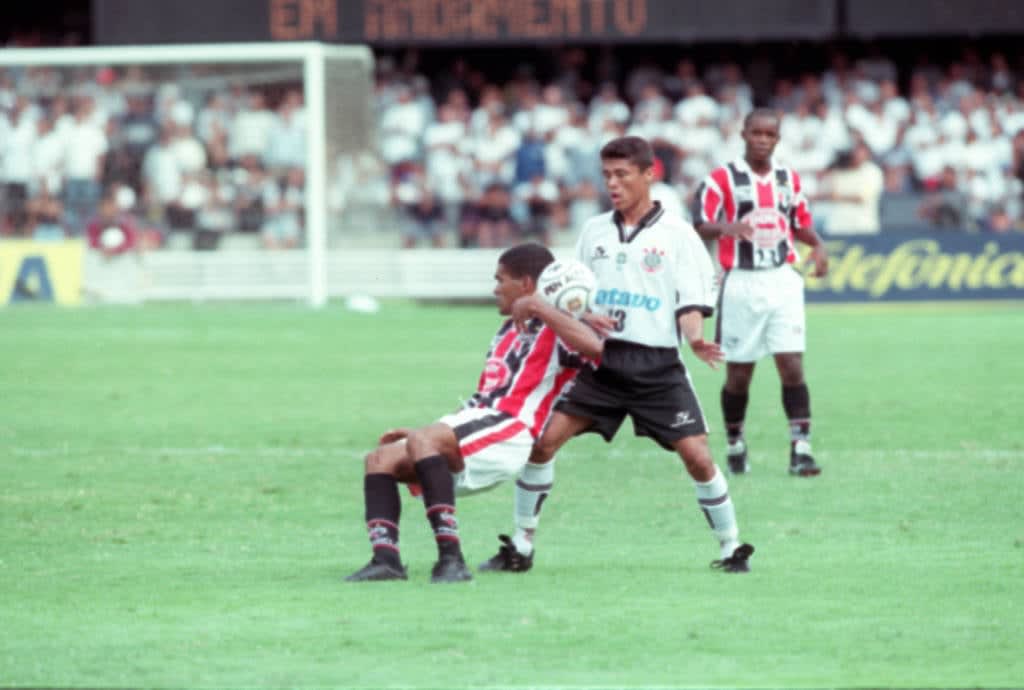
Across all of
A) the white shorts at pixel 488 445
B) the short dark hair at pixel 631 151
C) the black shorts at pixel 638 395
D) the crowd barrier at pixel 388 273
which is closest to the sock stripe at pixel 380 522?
the white shorts at pixel 488 445

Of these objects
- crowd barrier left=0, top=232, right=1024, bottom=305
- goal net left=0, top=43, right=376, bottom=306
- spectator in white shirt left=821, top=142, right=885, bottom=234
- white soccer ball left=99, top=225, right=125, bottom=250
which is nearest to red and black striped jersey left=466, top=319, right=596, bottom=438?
crowd barrier left=0, top=232, right=1024, bottom=305

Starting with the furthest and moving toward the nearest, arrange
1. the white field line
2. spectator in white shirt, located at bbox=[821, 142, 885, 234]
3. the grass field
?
spectator in white shirt, located at bbox=[821, 142, 885, 234] < the white field line < the grass field

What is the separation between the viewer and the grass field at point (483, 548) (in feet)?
20.7

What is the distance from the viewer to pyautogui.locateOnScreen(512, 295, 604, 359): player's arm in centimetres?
741

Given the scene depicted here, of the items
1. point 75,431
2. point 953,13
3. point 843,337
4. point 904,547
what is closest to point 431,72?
point 953,13

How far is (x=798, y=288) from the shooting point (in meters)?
11.7

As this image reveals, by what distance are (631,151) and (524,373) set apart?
0.95 m

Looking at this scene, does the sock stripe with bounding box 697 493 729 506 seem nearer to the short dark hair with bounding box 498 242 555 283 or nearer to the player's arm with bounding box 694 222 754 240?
the short dark hair with bounding box 498 242 555 283

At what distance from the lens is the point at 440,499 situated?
24.7ft

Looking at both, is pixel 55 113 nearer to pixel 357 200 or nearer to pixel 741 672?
pixel 357 200

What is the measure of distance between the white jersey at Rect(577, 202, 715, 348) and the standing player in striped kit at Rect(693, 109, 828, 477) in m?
3.26

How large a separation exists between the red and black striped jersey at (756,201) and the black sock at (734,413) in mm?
829

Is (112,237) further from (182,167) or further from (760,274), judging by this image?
(760,274)

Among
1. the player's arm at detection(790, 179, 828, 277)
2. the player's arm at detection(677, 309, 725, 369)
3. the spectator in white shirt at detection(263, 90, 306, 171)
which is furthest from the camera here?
the spectator in white shirt at detection(263, 90, 306, 171)
